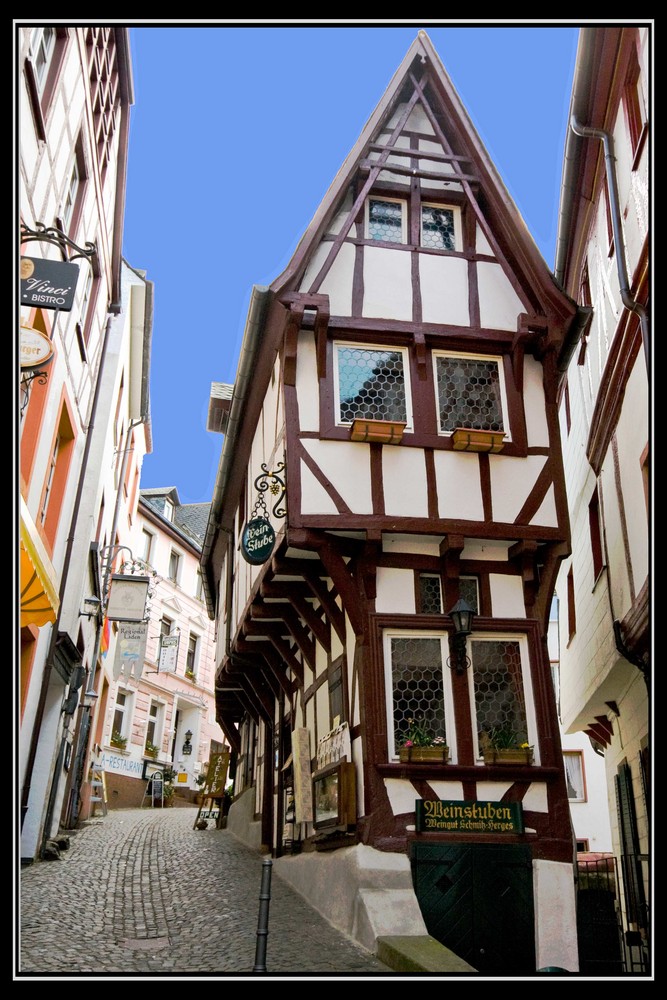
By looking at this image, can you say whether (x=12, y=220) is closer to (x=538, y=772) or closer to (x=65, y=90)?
(x=65, y=90)

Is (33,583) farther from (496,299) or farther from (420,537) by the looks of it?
(496,299)

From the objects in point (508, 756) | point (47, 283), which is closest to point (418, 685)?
point (508, 756)

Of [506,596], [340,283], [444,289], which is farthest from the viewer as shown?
[444,289]

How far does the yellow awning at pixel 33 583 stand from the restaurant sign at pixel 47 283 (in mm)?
2233

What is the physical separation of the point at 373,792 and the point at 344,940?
148 centimetres

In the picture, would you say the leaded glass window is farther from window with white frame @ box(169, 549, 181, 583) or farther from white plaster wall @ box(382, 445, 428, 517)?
window with white frame @ box(169, 549, 181, 583)

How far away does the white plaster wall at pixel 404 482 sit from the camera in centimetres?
1064

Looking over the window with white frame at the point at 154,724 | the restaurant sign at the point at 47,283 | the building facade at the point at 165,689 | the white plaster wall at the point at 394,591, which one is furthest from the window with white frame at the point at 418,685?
the window with white frame at the point at 154,724

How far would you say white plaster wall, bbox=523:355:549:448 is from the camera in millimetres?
11438

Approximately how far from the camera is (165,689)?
109 ft

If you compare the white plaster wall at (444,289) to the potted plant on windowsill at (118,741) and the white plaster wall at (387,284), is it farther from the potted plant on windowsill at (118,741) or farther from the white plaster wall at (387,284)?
the potted plant on windowsill at (118,741)

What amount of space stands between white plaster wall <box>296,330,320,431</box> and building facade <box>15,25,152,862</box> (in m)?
2.80

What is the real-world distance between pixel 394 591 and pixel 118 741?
2095 cm

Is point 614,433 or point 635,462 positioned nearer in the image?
point 635,462
